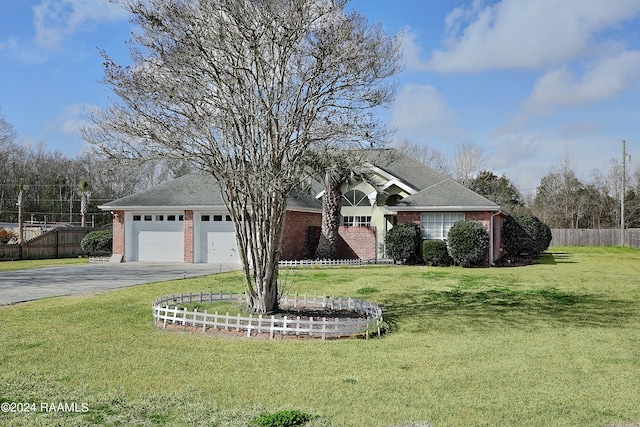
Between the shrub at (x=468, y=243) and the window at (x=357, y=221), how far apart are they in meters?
6.02

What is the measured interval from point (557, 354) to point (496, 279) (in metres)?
11.1

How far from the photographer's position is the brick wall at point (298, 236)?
982 inches

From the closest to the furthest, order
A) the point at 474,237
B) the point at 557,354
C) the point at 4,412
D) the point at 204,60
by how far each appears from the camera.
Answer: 1. the point at 4,412
2. the point at 557,354
3. the point at 204,60
4. the point at 474,237

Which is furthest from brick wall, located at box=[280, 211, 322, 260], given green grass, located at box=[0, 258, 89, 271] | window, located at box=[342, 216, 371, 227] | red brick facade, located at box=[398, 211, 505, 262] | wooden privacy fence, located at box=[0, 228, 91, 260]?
wooden privacy fence, located at box=[0, 228, 91, 260]

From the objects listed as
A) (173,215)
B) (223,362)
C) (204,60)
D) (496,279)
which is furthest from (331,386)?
(173,215)

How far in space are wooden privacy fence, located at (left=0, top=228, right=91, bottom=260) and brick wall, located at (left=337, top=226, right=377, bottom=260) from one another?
597 inches

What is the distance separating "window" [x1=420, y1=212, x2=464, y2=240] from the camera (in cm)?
2412

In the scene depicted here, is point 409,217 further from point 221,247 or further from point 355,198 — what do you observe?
point 221,247

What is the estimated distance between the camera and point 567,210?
2137 inches

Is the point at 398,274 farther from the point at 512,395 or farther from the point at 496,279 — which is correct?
the point at 512,395

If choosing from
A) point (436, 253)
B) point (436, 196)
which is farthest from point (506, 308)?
point (436, 196)

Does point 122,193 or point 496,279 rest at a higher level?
point 122,193

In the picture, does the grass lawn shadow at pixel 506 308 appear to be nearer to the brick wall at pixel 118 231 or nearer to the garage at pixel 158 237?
the garage at pixel 158 237

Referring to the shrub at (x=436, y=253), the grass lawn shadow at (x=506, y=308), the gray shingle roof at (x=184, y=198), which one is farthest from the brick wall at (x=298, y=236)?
the grass lawn shadow at (x=506, y=308)
